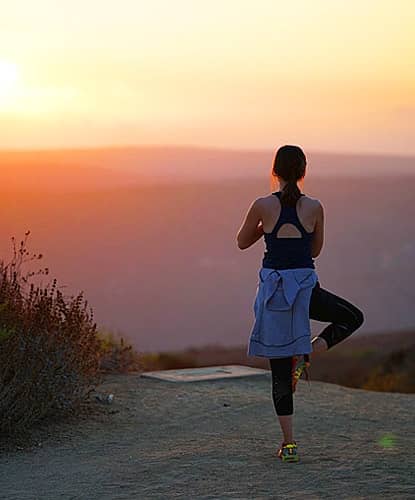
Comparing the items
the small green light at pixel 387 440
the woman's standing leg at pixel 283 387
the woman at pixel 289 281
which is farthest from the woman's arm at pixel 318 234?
the small green light at pixel 387 440

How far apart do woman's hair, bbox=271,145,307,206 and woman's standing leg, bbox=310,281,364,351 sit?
64 centimetres

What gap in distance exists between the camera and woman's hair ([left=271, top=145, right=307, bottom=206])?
24.2 feet

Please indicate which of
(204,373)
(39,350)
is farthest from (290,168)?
(204,373)

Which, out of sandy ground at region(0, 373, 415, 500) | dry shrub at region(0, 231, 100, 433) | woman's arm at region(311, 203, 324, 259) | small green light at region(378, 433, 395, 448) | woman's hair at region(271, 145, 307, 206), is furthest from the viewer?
dry shrub at region(0, 231, 100, 433)

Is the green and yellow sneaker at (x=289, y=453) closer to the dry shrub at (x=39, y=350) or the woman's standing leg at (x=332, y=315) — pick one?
the woman's standing leg at (x=332, y=315)

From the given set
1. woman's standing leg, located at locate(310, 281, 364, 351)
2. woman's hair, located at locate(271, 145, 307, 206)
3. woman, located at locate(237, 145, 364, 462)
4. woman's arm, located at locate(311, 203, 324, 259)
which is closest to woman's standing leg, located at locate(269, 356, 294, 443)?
woman, located at locate(237, 145, 364, 462)

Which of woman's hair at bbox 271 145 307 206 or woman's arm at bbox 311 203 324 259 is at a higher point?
woman's hair at bbox 271 145 307 206

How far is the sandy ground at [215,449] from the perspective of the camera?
690cm

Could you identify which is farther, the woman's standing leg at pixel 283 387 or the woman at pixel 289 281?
the woman's standing leg at pixel 283 387

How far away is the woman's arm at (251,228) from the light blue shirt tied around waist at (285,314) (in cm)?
25

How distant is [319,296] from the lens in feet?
24.7

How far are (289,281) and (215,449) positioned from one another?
154 centimetres

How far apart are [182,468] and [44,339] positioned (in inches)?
101

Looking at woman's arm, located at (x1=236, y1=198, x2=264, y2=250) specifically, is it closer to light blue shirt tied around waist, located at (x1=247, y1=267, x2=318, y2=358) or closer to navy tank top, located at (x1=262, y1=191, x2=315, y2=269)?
navy tank top, located at (x1=262, y1=191, x2=315, y2=269)
